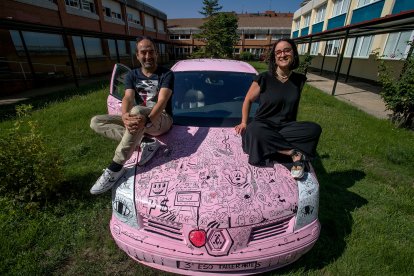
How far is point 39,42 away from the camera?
13117mm

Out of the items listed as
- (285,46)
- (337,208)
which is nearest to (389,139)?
(337,208)

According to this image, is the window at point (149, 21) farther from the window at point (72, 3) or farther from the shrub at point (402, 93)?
the shrub at point (402, 93)

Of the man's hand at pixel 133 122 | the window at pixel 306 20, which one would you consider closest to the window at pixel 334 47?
the window at pixel 306 20

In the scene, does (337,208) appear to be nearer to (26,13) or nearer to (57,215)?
(57,215)

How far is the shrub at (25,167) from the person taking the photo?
98.8 inches

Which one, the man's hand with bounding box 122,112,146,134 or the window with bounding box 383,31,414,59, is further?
the window with bounding box 383,31,414,59

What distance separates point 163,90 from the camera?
245 centimetres

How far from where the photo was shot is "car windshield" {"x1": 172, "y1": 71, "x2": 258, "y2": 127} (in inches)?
105

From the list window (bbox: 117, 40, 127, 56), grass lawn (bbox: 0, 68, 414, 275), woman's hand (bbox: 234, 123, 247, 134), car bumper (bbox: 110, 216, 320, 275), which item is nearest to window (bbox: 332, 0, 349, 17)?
grass lawn (bbox: 0, 68, 414, 275)

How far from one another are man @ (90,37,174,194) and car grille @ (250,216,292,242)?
107cm

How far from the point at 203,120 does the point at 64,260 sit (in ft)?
6.25

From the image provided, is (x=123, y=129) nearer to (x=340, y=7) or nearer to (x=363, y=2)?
(x=363, y=2)

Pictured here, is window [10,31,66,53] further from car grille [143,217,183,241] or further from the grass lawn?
car grille [143,217,183,241]

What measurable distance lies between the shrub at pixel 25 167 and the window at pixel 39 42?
12.4 m
